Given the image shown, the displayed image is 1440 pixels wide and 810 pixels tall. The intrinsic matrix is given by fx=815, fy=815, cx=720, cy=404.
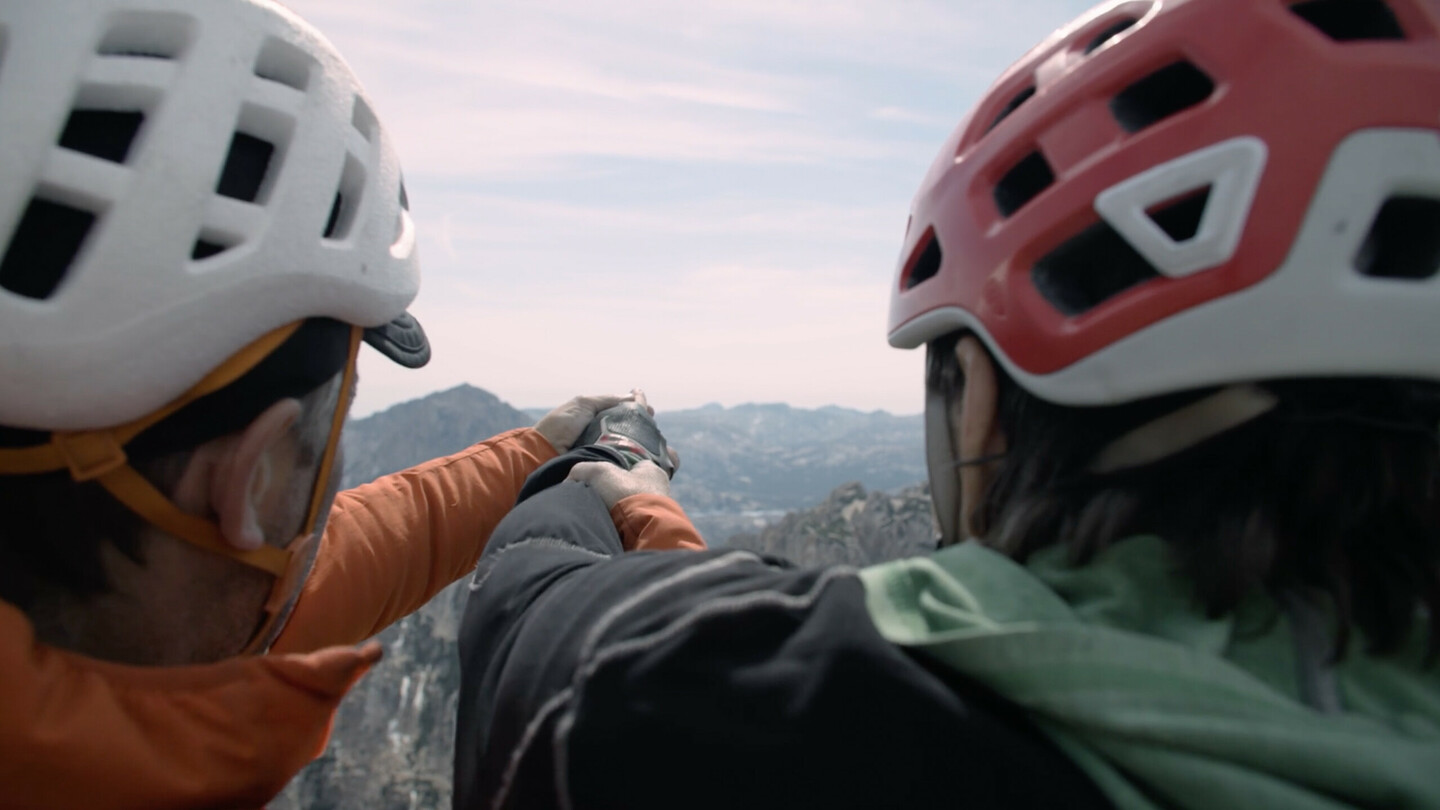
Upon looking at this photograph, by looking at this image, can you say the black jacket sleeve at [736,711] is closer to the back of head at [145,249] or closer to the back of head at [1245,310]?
the back of head at [1245,310]

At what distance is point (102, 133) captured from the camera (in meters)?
2.09

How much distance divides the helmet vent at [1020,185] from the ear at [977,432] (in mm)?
455

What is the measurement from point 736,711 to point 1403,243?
1997 mm

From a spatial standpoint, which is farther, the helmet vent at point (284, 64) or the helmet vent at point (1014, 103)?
the helmet vent at point (1014, 103)

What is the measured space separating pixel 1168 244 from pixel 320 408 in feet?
8.12

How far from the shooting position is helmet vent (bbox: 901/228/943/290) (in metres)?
2.75

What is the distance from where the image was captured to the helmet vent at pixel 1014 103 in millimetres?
2549

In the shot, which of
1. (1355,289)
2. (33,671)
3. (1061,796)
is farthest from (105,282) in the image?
(1355,289)

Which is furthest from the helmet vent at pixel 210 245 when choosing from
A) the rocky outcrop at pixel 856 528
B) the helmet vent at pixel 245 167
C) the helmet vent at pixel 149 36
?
the rocky outcrop at pixel 856 528

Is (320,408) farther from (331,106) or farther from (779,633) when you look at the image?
(779,633)

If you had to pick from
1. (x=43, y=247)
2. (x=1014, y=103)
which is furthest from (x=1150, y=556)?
(x=43, y=247)

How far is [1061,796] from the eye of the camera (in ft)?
5.13

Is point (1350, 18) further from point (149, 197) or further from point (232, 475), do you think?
point (232, 475)

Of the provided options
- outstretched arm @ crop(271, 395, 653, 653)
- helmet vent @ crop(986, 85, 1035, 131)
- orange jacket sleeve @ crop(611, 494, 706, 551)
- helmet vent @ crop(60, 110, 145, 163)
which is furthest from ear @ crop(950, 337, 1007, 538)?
helmet vent @ crop(60, 110, 145, 163)
